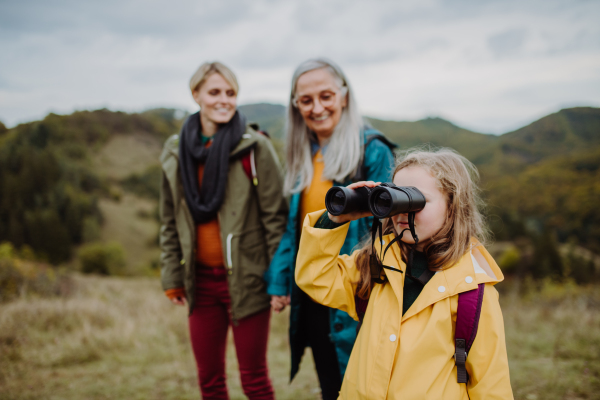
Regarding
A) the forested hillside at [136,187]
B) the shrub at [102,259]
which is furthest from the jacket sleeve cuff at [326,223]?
the shrub at [102,259]

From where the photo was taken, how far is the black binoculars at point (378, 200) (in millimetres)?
1062

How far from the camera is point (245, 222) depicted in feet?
6.55

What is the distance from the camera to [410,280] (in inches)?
51.7

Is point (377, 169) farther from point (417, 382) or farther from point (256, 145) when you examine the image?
point (417, 382)

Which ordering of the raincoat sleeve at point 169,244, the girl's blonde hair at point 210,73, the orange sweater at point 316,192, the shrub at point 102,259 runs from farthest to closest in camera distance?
the shrub at point 102,259
the raincoat sleeve at point 169,244
the girl's blonde hair at point 210,73
the orange sweater at point 316,192

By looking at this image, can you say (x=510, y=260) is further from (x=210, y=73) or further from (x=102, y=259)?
(x=210, y=73)

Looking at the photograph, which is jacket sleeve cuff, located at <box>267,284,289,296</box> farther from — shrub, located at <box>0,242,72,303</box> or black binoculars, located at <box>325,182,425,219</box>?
shrub, located at <box>0,242,72,303</box>

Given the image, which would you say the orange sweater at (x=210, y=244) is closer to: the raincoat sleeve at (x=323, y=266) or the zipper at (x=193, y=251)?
the zipper at (x=193, y=251)

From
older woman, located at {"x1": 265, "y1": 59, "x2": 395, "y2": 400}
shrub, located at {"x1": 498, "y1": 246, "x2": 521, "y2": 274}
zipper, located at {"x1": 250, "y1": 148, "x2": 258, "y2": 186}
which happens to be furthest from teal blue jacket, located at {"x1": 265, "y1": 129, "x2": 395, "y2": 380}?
shrub, located at {"x1": 498, "y1": 246, "x2": 521, "y2": 274}

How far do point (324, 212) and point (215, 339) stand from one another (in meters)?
1.18

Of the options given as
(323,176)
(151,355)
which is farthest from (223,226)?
(151,355)

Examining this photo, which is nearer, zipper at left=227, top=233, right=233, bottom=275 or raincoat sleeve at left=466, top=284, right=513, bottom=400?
raincoat sleeve at left=466, top=284, right=513, bottom=400

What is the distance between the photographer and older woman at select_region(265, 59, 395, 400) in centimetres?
173

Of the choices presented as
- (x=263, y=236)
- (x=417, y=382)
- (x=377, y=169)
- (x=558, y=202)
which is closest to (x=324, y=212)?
(x=377, y=169)
